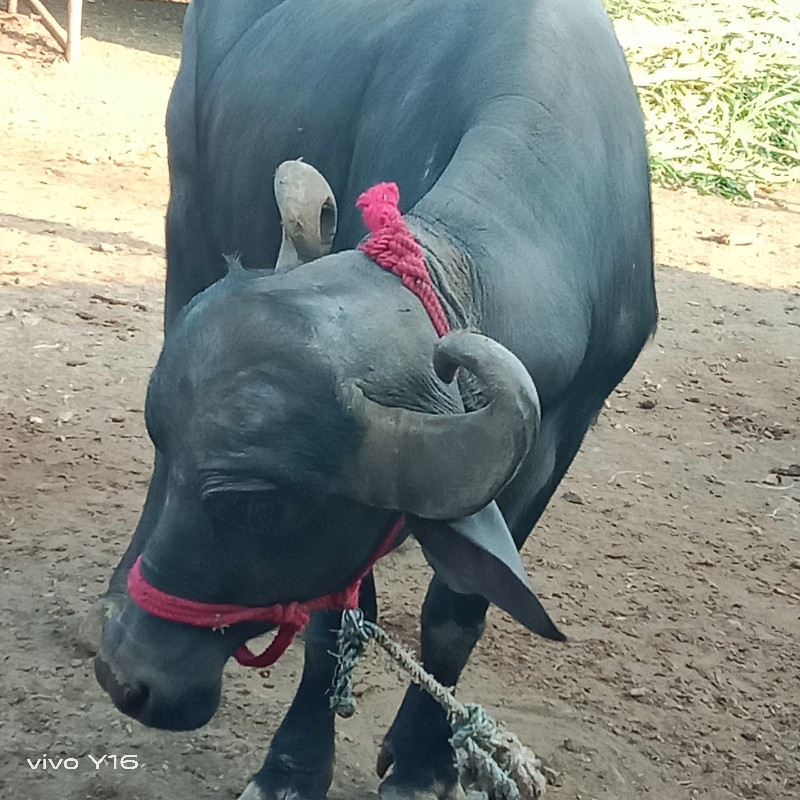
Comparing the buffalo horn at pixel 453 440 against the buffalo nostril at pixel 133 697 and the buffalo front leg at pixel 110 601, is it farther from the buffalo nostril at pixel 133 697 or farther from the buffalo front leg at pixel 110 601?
Answer: the buffalo front leg at pixel 110 601

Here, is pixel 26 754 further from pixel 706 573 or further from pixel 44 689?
pixel 706 573

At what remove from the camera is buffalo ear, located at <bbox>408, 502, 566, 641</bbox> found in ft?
6.11

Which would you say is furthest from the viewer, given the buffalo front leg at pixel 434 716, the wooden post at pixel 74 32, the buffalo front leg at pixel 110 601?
the wooden post at pixel 74 32

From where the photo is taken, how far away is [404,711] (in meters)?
3.01

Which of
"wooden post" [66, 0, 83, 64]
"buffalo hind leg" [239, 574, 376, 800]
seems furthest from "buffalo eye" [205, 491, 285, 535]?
"wooden post" [66, 0, 83, 64]

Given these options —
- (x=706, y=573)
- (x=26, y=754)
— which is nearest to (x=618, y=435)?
(x=706, y=573)

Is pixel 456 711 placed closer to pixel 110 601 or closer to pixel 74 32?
pixel 110 601

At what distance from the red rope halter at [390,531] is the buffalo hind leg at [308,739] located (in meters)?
0.59

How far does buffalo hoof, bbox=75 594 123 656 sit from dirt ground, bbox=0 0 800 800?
52 mm

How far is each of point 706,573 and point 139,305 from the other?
9.33ft

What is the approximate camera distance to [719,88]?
→ 10180 millimetres

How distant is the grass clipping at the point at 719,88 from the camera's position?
9484 mm

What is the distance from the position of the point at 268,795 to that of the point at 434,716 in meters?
0.41

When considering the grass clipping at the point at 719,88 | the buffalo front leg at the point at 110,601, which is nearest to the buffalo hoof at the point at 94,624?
the buffalo front leg at the point at 110,601
